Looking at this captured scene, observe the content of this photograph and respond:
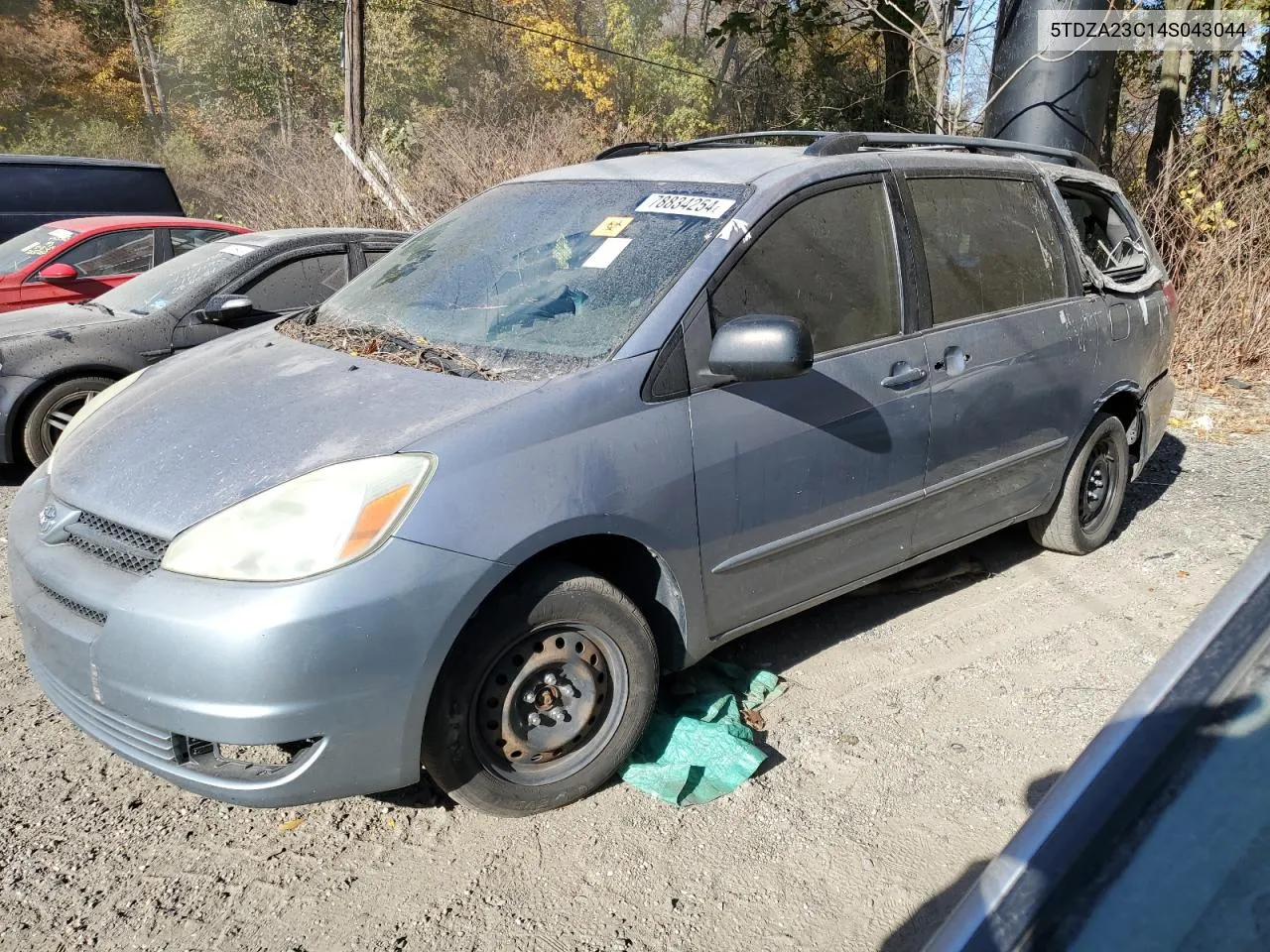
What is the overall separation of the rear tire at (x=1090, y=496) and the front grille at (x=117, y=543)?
373cm

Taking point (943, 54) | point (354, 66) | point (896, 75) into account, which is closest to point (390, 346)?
point (943, 54)

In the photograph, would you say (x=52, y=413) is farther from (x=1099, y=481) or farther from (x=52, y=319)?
(x=1099, y=481)

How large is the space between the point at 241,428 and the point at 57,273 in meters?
5.61

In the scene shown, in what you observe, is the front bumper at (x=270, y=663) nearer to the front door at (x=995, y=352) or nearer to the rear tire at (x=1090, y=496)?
the front door at (x=995, y=352)

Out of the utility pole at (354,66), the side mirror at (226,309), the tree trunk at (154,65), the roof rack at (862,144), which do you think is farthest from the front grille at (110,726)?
the tree trunk at (154,65)

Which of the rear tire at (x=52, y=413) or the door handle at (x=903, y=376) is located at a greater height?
the door handle at (x=903, y=376)

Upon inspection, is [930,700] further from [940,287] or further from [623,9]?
[623,9]

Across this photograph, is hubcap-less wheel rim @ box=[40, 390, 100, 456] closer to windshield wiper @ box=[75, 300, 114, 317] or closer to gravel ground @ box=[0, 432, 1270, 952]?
windshield wiper @ box=[75, 300, 114, 317]

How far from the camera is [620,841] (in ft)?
9.00

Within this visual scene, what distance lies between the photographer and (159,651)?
2.30m

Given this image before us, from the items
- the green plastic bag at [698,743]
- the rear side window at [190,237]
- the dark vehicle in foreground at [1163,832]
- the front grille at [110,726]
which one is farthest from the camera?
the rear side window at [190,237]

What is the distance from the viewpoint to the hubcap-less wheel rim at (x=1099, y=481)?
464 cm

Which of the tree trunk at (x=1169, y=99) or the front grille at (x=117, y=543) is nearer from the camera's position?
the front grille at (x=117, y=543)

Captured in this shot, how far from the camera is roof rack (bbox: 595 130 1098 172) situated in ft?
11.6
